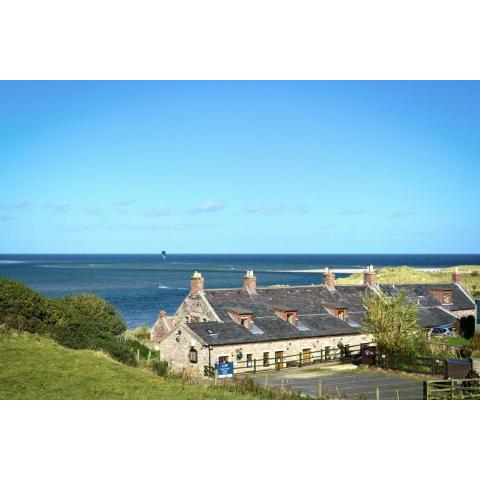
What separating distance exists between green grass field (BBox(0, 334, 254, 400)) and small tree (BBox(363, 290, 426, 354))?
45.8ft

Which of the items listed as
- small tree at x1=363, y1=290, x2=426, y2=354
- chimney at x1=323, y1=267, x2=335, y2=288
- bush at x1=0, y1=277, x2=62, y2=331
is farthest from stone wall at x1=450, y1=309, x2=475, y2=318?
bush at x1=0, y1=277, x2=62, y2=331

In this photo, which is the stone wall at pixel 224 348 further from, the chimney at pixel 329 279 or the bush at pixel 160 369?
the chimney at pixel 329 279

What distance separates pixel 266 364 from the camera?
129 ft

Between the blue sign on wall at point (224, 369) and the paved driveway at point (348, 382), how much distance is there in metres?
1.63

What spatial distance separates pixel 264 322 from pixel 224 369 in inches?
301

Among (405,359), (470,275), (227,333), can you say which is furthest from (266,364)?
(470,275)

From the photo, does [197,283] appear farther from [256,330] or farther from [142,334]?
[142,334]

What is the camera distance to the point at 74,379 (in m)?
22.6

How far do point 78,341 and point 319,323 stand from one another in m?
18.7

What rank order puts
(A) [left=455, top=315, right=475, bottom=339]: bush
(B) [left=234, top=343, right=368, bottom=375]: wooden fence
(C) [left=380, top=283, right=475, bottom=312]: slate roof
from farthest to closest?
(C) [left=380, top=283, right=475, bottom=312]: slate roof → (A) [left=455, top=315, right=475, bottom=339]: bush → (B) [left=234, top=343, right=368, bottom=375]: wooden fence

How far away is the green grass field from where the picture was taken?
2133 cm

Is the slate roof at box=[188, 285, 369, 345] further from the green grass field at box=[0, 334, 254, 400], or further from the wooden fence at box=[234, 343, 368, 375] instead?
the green grass field at box=[0, 334, 254, 400]

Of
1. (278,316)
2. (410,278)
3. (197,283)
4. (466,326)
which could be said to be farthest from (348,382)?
(410,278)

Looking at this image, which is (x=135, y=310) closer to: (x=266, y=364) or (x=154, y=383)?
(x=266, y=364)
